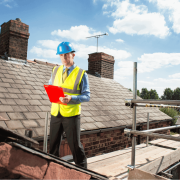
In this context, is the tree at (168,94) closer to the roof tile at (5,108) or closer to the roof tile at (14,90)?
the roof tile at (14,90)

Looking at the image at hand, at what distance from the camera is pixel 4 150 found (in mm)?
1526

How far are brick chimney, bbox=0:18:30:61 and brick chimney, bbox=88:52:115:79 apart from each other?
4550 mm

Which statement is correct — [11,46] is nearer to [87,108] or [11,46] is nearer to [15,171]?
[87,108]

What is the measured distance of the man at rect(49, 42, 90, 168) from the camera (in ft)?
7.87

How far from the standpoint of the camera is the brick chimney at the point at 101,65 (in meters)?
10.5

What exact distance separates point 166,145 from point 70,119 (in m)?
3.81

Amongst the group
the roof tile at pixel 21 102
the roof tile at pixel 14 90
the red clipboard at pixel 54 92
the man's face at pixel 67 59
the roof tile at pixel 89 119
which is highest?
the man's face at pixel 67 59

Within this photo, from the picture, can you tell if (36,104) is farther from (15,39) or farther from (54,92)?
(15,39)

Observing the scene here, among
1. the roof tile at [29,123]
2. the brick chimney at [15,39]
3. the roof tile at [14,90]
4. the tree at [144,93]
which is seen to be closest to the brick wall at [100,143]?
the roof tile at [29,123]

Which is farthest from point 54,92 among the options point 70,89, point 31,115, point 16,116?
point 31,115

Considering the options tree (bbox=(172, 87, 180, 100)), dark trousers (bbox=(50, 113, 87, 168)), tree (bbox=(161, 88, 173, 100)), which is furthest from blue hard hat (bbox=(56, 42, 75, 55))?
tree (bbox=(161, 88, 173, 100))

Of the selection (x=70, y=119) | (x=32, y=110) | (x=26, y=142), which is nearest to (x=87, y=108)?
(x=32, y=110)

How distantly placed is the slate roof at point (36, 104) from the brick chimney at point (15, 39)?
479mm

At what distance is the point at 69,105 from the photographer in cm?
245
